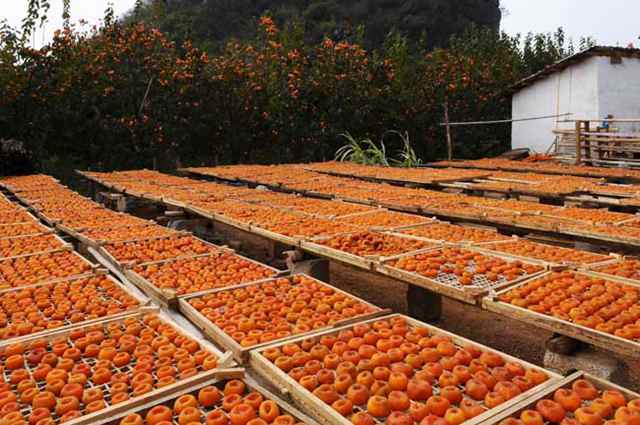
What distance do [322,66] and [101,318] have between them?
538 inches

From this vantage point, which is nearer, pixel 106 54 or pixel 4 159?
pixel 4 159

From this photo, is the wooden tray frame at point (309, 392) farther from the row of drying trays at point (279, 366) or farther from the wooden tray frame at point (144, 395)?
the wooden tray frame at point (144, 395)

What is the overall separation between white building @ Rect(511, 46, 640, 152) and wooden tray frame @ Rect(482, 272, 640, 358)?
1254 cm

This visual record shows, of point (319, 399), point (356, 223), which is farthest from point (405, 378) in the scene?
point (356, 223)

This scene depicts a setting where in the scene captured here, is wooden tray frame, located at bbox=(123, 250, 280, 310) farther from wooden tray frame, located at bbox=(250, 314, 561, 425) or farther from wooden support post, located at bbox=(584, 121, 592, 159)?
wooden support post, located at bbox=(584, 121, 592, 159)

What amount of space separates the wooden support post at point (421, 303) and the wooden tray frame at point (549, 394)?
8.09 ft

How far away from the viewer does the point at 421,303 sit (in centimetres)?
507

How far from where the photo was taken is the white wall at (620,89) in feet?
48.0

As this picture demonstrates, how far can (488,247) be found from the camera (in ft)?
16.6

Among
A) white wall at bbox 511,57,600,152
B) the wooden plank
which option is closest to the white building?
white wall at bbox 511,57,600,152

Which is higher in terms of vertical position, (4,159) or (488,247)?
(4,159)

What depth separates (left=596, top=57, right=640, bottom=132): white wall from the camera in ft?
48.0

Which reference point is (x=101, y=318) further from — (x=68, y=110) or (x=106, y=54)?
(x=106, y=54)

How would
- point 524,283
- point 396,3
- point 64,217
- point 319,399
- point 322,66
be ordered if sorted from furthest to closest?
point 396,3 < point 322,66 < point 64,217 < point 524,283 < point 319,399
